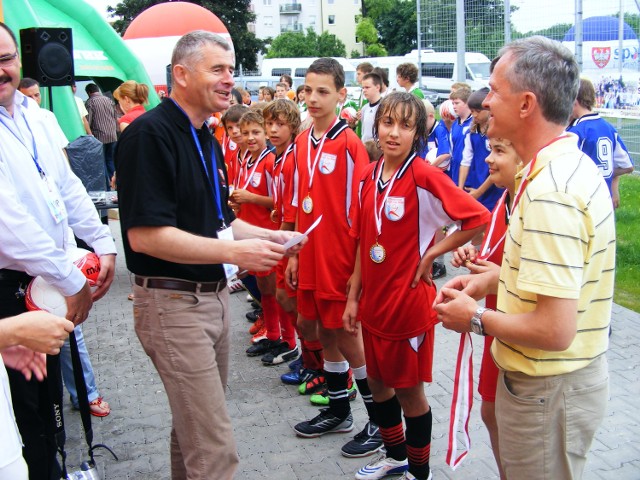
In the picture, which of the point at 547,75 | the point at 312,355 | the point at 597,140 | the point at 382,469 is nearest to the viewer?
the point at 547,75

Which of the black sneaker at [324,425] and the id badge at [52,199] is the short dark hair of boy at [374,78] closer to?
the black sneaker at [324,425]

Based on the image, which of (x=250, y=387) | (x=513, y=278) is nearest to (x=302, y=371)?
(x=250, y=387)

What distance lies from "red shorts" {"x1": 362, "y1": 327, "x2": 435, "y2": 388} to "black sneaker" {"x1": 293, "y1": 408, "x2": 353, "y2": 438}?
3.41ft

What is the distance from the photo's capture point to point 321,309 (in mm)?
4273

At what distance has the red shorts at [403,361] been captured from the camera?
11.4ft

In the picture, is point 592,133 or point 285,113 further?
point 592,133

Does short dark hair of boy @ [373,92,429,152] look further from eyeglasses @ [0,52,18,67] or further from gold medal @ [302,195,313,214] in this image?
eyeglasses @ [0,52,18,67]

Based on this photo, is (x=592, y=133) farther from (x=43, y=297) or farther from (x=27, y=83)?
(x=27, y=83)

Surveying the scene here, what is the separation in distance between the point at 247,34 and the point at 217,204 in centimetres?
5149

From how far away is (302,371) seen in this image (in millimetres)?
5297

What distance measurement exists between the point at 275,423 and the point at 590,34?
786 cm

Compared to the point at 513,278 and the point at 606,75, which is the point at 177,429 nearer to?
the point at 513,278

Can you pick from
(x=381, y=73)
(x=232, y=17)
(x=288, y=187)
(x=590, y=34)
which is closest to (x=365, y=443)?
(x=288, y=187)

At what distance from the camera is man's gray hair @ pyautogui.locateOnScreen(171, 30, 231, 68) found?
3027 mm
